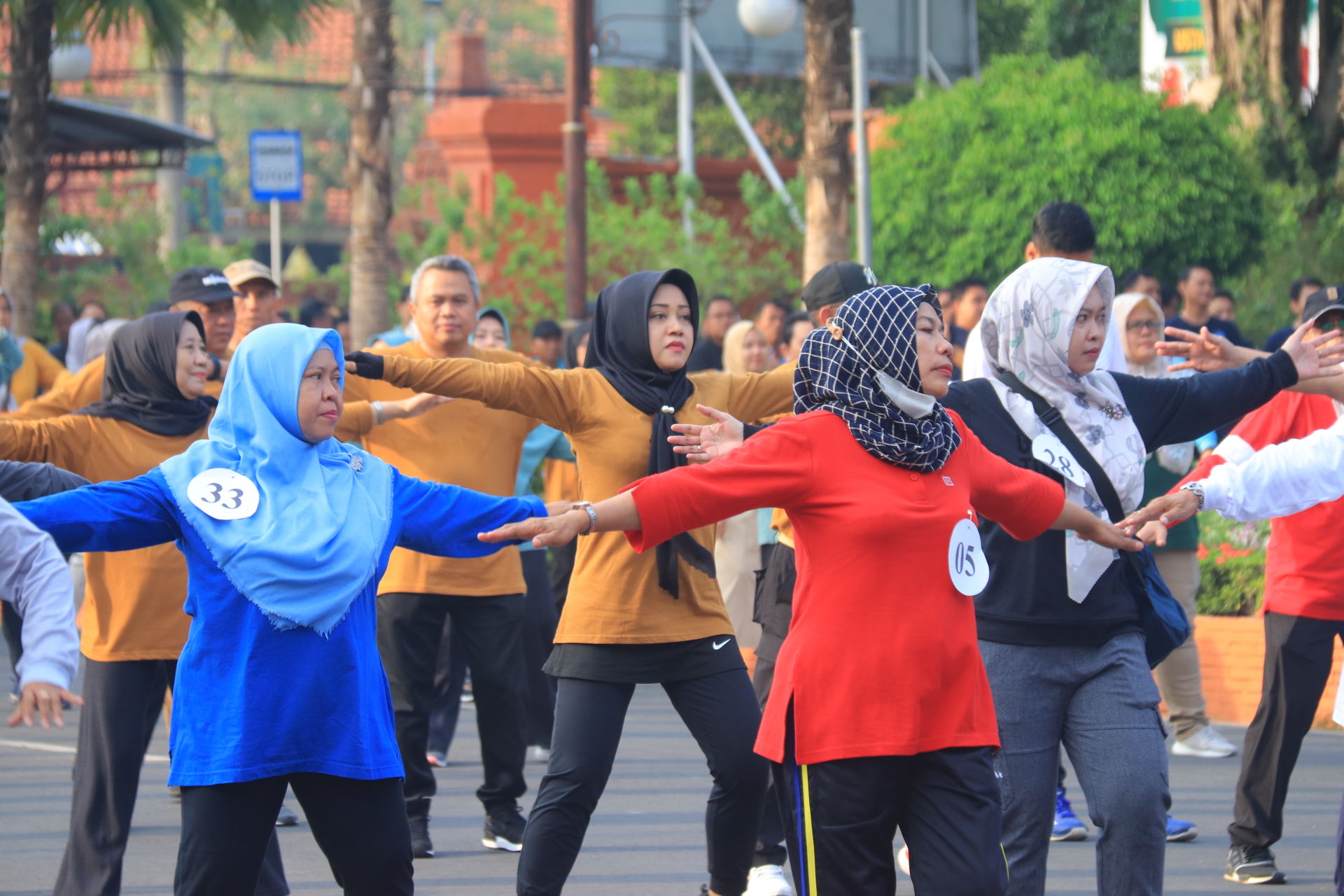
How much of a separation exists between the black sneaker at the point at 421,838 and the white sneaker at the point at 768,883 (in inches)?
51.7

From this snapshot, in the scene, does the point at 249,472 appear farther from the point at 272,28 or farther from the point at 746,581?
the point at 272,28

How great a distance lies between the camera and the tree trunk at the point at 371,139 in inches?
562

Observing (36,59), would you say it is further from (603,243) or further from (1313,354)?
(1313,354)

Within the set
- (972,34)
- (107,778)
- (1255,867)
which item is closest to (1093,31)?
(972,34)

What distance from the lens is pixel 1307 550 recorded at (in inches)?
240

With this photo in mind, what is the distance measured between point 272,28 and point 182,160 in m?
4.23

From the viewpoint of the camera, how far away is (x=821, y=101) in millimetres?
13570

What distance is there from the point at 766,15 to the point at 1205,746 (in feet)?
39.0

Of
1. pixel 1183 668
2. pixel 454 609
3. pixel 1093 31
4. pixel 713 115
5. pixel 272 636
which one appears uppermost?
pixel 1093 31

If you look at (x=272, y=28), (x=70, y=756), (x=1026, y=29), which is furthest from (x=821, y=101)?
(x=1026, y=29)

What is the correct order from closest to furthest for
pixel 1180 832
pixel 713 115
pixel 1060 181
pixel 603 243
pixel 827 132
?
pixel 1180 832 < pixel 827 132 < pixel 1060 181 < pixel 603 243 < pixel 713 115

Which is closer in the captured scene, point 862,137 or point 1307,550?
point 1307,550

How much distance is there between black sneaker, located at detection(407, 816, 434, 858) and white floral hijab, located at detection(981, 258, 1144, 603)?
9.83 feet

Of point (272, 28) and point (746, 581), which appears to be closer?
point (746, 581)
